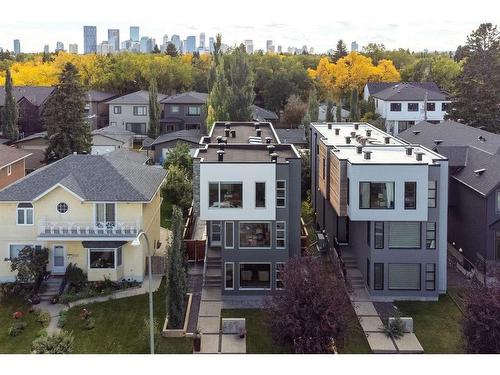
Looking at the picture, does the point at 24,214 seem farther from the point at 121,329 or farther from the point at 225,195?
the point at 225,195

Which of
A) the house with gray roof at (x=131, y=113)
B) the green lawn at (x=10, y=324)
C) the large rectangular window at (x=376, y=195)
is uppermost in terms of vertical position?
the house with gray roof at (x=131, y=113)

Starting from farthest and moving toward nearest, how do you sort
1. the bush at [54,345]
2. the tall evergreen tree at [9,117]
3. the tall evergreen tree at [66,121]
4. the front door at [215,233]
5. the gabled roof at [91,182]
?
the tall evergreen tree at [9,117] < the tall evergreen tree at [66,121] < the front door at [215,233] < the gabled roof at [91,182] < the bush at [54,345]

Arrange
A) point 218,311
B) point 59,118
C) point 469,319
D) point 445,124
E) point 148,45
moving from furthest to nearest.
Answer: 1. point 148,45
2. point 59,118
3. point 445,124
4. point 218,311
5. point 469,319

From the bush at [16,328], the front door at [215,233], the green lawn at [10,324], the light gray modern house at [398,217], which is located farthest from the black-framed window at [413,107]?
the bush at [16,328]

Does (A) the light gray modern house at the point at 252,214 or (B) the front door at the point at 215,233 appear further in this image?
(B) the front door at the point at 215,233

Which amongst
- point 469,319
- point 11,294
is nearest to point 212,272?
point 11,294

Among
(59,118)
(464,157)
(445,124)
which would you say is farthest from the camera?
(59,118)

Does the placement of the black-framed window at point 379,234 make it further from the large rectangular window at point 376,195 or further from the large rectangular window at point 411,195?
the large rectangular window at point 411,195

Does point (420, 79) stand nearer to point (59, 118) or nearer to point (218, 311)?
point (59, 118)
